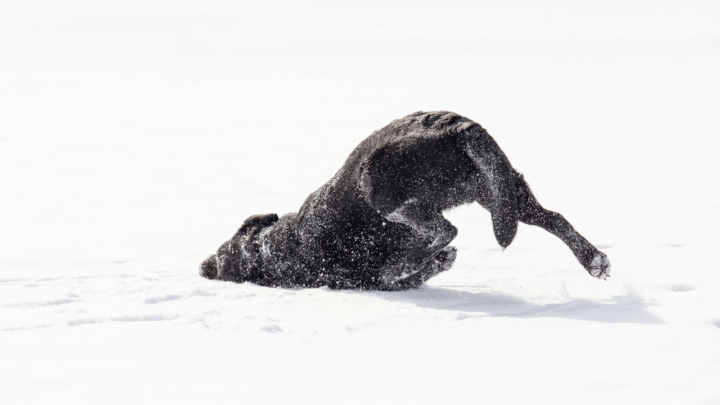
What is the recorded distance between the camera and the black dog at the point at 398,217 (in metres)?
4.03

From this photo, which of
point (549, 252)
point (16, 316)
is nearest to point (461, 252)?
point (549, 252)

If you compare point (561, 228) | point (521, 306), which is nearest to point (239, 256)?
→ point (521, 306)

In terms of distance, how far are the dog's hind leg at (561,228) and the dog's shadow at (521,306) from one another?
233 millimetres

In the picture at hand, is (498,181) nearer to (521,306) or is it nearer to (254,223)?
(521,306)

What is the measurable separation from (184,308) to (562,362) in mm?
2345

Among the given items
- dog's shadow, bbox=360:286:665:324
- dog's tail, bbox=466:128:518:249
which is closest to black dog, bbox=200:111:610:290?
dog's tail, bbox=466:128:518:249

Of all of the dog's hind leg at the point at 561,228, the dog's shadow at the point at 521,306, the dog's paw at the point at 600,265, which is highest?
the dog's hind leg at the point at 561,228

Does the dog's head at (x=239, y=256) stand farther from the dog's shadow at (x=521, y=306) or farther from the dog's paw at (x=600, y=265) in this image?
the dog's paw at (x=600, y=265)

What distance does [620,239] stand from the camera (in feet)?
19.5


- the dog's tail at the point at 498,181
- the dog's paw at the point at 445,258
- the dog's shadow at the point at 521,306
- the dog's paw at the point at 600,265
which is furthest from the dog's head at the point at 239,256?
the dog's paw at the point at 600,265

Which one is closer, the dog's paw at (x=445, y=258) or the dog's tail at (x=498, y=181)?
the dog's tail at (x=498, y=181)

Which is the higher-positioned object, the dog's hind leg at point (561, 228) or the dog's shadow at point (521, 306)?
the dog's hind leg at point (561, 228)

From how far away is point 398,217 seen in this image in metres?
4.31

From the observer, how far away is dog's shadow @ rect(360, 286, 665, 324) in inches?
143
